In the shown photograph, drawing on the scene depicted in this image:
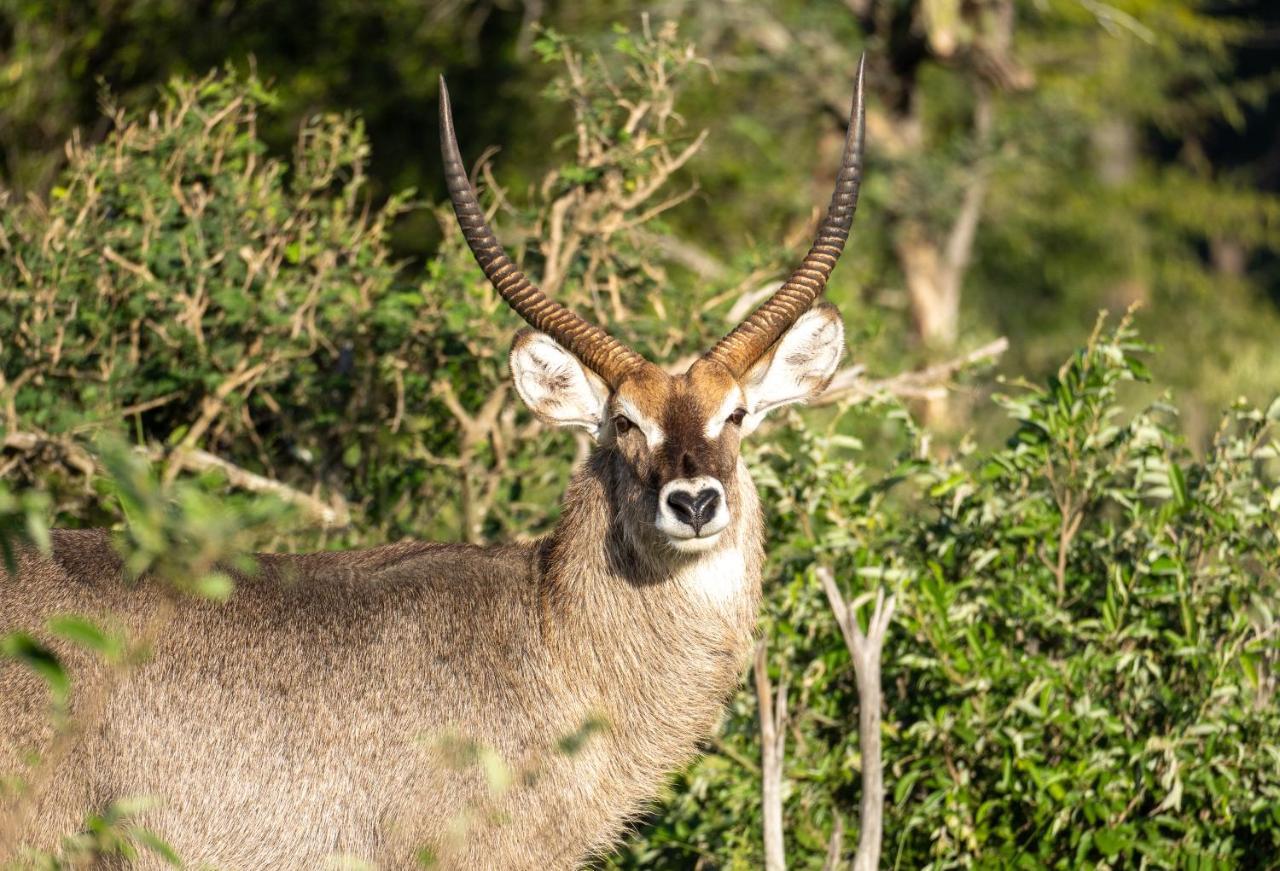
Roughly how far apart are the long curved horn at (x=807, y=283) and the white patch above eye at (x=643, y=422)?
374 mm

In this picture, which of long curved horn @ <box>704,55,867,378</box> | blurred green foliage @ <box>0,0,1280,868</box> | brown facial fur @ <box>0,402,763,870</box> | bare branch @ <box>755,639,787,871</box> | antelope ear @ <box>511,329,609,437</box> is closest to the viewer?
brown facial fur @ <box>0,402,763,870</box>

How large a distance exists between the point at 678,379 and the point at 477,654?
1.24 meters

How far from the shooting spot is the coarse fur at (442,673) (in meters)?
5.40

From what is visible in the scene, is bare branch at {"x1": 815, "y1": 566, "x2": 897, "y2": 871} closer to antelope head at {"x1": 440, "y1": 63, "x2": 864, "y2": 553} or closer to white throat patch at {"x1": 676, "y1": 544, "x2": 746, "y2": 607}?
white throat patch at {"x1": 676, "y1": 544, "x2": 746, "y2": 607}

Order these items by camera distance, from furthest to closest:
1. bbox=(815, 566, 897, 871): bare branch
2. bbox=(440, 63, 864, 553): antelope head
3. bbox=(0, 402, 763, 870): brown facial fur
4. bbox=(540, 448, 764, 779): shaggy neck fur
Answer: bbox=(815, 566, 897, 871): bare branch
bbox=(540, 448, 764, 779): shaggy neck fur
bbox=(440, 63, 864, 553): antelope head
bbox=(0, 402, 763, 870): brown facial fur

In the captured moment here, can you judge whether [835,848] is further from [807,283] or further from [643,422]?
[807,283]

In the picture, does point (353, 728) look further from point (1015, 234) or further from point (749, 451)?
point (1015, 234)

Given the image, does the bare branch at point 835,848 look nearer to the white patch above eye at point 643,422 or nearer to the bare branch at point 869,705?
the bare branch at point 869,705

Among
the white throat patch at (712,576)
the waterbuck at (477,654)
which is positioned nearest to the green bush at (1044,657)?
the white throat patch at (712,576)

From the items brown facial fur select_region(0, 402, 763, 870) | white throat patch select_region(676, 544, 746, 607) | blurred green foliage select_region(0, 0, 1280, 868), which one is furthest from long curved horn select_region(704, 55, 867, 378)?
blurred green foliage select_region(0, 0, 1280, 868)

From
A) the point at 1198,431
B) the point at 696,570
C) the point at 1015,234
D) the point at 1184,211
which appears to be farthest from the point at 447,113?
the point at 1184,211

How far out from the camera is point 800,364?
6.75m

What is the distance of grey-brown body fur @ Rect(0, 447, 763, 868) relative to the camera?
5.40 metres

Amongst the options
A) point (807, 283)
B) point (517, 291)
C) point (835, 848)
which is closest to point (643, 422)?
point (517, 291)
